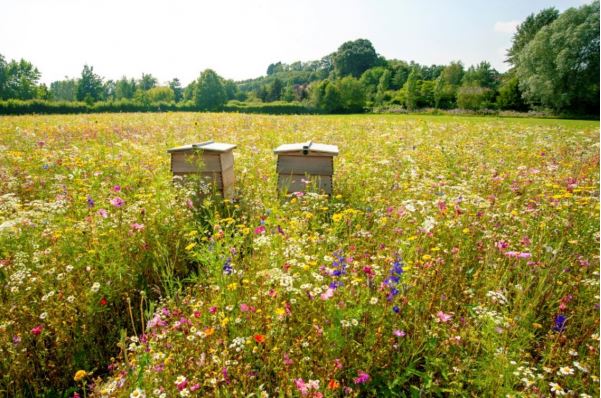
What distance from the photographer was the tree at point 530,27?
2277 inches

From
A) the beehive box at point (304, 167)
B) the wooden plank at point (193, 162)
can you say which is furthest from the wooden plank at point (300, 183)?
the wooden plank at point (193, 162)

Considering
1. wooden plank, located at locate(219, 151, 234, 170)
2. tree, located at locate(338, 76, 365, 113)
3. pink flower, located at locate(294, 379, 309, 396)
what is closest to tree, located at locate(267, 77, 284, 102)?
tree, located at locate(338, 76, 365, 113)

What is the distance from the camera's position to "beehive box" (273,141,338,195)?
5.73m

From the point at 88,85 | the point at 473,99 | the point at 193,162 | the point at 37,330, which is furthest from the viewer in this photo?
the point at 88,85

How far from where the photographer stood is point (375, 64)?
337ft

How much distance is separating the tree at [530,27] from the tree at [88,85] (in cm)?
8386

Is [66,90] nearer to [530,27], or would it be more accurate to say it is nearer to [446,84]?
[446,84]

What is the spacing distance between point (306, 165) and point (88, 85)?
9053cm

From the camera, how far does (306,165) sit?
5.85 metres

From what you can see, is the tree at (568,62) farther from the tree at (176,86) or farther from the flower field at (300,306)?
the tree at (176,86)

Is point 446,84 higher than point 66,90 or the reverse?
the reverse

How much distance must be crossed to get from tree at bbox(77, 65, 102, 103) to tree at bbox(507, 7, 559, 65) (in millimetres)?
83857

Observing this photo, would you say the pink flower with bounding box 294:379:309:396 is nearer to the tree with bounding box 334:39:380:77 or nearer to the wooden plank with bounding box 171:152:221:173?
the wooden plank with bounding box 171:152:221:173

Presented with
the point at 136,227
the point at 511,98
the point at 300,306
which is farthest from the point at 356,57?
the point at 300,306
